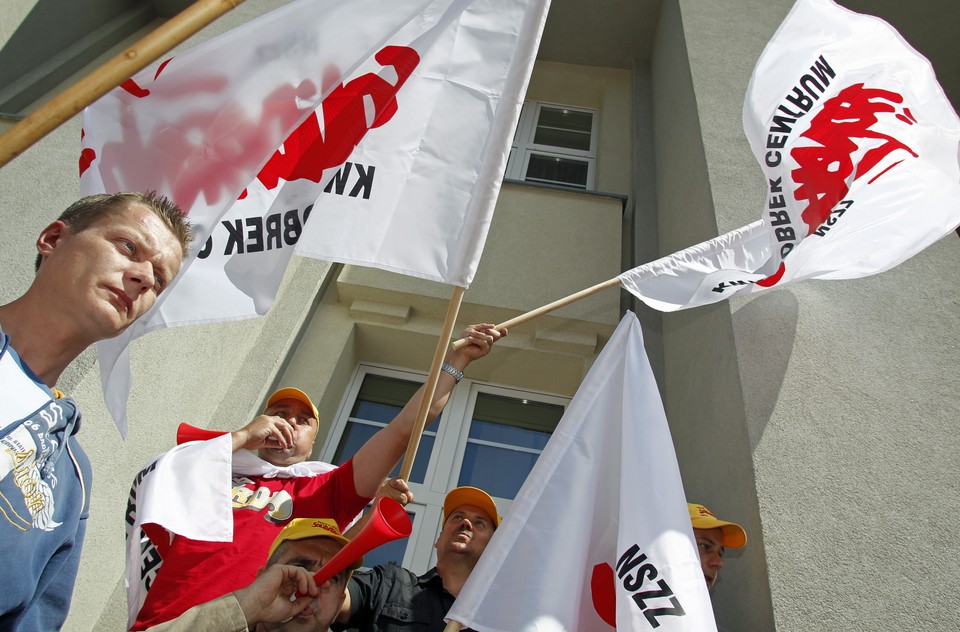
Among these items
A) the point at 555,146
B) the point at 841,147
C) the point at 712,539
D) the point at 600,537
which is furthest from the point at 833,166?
the point at 555,146

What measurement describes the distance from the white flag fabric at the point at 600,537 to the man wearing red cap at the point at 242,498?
0.47 metres

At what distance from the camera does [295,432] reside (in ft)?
9.33

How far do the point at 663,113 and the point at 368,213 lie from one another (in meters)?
4.32

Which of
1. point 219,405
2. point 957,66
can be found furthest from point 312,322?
Answer: point 957,66

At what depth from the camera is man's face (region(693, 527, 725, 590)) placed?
→ 2594 millimetres

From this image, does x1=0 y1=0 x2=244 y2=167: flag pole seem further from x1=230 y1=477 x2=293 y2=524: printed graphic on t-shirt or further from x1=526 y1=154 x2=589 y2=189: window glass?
x1=526 y1=154 x2=589 y2=189: window glass

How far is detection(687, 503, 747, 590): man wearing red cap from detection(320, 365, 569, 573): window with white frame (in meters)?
1.86

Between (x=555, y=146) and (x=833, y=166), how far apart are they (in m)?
4.11

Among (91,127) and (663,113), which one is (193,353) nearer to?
(91,127)

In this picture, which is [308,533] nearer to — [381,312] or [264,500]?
[264,500]

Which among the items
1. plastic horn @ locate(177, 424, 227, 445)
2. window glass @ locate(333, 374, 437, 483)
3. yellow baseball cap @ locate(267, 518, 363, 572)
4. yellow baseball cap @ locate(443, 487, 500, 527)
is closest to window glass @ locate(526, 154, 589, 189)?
window glass @ locate(333, 374, 437, 483)

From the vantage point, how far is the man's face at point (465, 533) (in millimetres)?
2639

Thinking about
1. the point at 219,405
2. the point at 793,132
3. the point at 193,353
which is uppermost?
the point at 793,132

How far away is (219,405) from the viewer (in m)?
4.32
